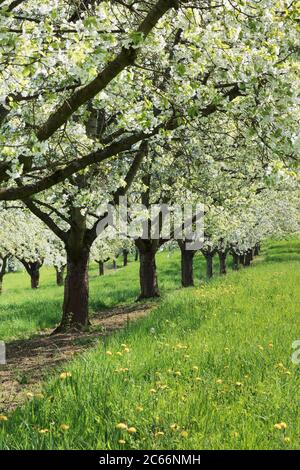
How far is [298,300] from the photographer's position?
40.6ft

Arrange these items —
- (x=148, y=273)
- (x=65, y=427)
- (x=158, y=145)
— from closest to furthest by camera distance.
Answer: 1. (x=65, y=427)
2. (x=158, y=145)
3. (x=148, y=273)

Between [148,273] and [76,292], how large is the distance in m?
7.49

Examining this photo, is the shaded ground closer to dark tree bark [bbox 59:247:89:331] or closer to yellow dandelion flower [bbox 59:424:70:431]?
dark tree bark [bbox 59:247:89:331]

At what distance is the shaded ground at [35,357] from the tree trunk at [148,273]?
5061 mm

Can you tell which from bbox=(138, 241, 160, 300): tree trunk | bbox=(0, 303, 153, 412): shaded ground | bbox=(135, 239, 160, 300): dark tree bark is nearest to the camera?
bbox=(0, 303, 153, 412): shaded ground

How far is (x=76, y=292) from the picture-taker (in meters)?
15.7

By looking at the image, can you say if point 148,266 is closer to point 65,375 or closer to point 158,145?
point 158,145

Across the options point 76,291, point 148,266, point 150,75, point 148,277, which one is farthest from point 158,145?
point 148,277

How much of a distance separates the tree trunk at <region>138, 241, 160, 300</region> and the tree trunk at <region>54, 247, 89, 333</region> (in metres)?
6.66

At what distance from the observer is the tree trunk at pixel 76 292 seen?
15547mm

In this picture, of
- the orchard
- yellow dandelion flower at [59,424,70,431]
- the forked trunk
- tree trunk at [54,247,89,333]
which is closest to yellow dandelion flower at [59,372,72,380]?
the orchard

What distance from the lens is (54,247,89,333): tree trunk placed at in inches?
612
